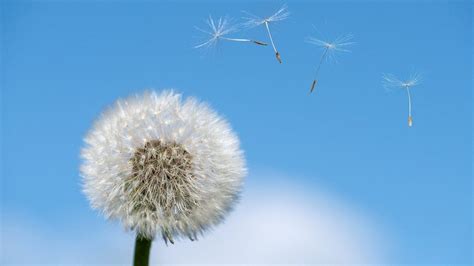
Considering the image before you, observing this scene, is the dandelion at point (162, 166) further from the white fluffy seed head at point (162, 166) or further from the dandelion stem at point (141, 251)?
the dandelion stem at point (141, 251)

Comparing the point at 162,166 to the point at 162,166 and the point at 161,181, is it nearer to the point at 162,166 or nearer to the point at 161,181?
the point at 162,166

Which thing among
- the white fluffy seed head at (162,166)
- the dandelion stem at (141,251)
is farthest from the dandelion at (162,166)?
the dandelion stem at (141,251)

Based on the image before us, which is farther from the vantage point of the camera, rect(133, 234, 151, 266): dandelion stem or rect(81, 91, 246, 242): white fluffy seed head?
rect(81, 91, 246, 242): white fluffy seed head

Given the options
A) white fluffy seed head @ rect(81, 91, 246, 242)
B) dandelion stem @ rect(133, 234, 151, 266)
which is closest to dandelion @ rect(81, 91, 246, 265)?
white fluffy seed head @ rect(81, 91, 246, 242)

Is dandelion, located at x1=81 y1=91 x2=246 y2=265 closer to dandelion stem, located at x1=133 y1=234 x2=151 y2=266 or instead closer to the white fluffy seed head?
the white fluffy seed head

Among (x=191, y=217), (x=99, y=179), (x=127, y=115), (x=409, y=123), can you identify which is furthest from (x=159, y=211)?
(x=409, y=123)

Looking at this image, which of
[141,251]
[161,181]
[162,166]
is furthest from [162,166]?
[141,251]
